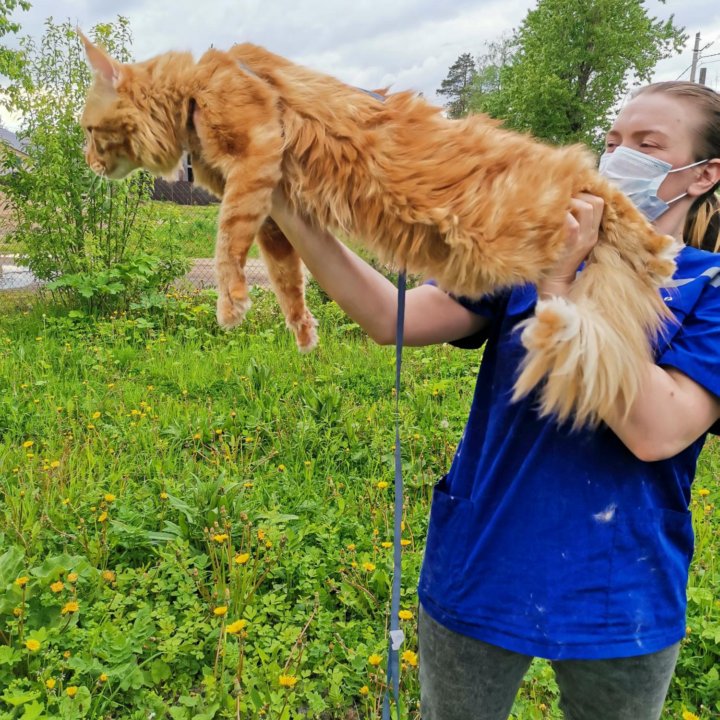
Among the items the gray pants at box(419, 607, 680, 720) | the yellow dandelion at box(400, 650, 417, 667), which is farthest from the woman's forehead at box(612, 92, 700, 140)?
the yellow dandelion at box(400, 650, 417, 667)

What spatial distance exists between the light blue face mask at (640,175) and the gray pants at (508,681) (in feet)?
3.42

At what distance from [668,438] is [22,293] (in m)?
7.59

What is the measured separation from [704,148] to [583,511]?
3.09 ft

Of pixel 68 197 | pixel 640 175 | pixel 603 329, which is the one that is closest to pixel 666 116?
pixel 640 175

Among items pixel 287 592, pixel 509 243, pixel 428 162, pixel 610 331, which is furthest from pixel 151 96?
pixel 287 592

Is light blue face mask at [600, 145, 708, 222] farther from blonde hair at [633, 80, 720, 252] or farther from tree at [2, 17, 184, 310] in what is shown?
tree at [2, 17, 184, 310]

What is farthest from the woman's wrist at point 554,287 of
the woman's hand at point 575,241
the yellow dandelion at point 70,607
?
the yellow dandelion at point 70,607

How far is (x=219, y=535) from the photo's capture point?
2479 millimetres

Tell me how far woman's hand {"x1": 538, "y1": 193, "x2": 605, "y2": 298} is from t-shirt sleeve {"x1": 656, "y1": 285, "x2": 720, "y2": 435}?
0.82 ft

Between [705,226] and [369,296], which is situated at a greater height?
[705,226]

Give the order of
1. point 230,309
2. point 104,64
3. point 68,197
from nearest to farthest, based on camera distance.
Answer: point 230,309, point 104,64, point 68,197

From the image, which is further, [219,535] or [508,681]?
[219,535]

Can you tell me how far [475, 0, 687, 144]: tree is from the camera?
16.5 metres

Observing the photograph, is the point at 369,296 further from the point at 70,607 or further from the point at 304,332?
the point at 70,607
